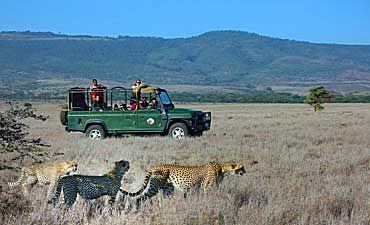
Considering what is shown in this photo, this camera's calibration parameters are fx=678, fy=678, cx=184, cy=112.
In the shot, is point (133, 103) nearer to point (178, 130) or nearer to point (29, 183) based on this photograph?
point (178, 130)

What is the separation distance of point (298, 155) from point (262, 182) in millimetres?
4851

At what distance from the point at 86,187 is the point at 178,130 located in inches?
520

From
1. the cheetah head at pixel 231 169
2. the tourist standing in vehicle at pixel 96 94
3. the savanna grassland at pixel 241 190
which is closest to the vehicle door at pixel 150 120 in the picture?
the tourist standing in vehicle at pixel 96 94

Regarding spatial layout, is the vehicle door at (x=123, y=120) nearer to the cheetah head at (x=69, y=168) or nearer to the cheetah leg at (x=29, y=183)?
the cheetah head at (x=69, y=168)

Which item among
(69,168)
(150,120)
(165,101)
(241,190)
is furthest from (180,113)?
(241,190)

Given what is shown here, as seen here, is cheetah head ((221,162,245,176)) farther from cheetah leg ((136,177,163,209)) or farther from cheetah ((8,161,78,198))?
cheetah ((8,161,78,198))

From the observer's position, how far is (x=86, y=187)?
7.84 m

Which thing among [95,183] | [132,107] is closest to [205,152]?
[132,107]

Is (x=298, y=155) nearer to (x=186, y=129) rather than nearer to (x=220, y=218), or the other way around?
(x=186, y=129)

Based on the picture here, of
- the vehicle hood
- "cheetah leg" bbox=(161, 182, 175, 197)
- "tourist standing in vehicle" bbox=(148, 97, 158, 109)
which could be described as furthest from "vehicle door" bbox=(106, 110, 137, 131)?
"cheetah leg" bbox=(161, 182, 175, 197)

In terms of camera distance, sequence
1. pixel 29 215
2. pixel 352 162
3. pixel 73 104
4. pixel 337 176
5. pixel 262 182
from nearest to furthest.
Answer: pixel 29 215 → pixel 262 182 → pixel 337 176 → pixel 352 162 → pixel 73 104

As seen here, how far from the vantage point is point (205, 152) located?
15.6m

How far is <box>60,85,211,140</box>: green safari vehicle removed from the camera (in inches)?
828

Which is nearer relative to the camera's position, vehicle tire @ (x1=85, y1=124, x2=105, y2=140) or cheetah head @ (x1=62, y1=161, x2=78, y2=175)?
cheetah head @ (x1=62, y1=161, x2=78, y2=175)
